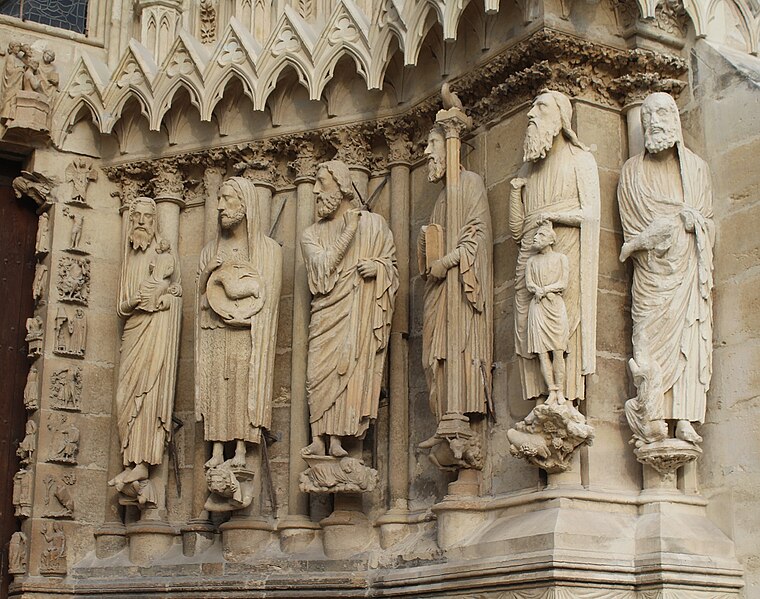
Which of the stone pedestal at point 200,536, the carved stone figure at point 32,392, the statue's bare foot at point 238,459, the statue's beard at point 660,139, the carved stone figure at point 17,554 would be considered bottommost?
the carved stone figure at point 17,554

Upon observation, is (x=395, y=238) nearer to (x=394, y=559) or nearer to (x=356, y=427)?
(x=356, y=427)

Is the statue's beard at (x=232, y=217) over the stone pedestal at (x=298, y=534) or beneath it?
over

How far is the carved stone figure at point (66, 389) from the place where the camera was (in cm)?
1028

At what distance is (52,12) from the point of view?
37.2 feet

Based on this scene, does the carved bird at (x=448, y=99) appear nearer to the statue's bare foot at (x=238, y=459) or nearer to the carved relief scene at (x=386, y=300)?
the carved relief scene at (x=386, y=300)

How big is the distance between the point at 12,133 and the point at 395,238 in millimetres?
3060

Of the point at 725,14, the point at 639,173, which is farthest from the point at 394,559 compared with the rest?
the point at 725,14

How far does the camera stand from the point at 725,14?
9.15 m

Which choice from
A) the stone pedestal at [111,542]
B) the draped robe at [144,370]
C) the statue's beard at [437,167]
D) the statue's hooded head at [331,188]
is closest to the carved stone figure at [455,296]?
the statue's beard at [437,167]

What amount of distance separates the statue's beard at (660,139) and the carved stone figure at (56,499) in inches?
188

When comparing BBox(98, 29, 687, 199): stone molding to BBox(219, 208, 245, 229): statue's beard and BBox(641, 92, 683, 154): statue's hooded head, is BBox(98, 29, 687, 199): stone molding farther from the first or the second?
BBox(219, 208, 245, 229): statue's beard

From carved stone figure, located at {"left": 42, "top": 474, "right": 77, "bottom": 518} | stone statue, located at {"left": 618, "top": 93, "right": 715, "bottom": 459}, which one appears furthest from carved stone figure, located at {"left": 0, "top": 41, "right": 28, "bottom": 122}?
stone statue, located at {"left": 618, "top": 93, "right": 715, "bottom": 459}

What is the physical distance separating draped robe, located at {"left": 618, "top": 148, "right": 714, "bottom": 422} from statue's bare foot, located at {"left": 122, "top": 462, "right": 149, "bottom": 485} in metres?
3.67

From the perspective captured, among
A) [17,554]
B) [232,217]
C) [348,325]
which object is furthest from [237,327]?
[17,554]
